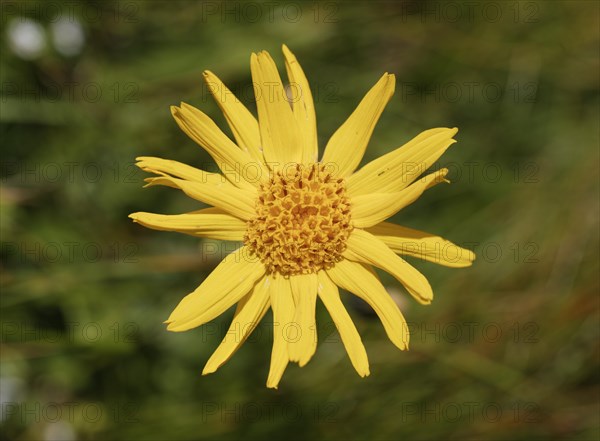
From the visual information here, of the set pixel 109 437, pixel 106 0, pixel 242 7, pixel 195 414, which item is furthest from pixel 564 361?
pixel 106 0

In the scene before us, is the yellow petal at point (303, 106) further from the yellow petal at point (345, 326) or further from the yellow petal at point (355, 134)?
the yellow petal at point (345, 326)

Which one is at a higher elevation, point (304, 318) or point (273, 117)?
point (273, 117)

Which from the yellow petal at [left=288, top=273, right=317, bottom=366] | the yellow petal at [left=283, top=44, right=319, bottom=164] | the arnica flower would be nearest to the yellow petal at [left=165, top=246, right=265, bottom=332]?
the arnica flower

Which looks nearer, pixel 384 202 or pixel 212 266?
pixel 384 202

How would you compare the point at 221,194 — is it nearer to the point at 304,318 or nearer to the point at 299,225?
the point at 299,225

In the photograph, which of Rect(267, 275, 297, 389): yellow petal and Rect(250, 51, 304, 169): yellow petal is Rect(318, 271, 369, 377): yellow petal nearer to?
Rect(267, 275, 297, 389): yellow petal

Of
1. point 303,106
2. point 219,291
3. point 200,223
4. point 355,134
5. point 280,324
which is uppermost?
point 303,106

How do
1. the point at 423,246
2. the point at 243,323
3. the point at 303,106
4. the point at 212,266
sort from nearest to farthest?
1. the point at 243,323
2. the point at 423,246
3. the point at 303,106
4. the point at 212,266

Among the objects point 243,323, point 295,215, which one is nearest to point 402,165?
point 295,215
